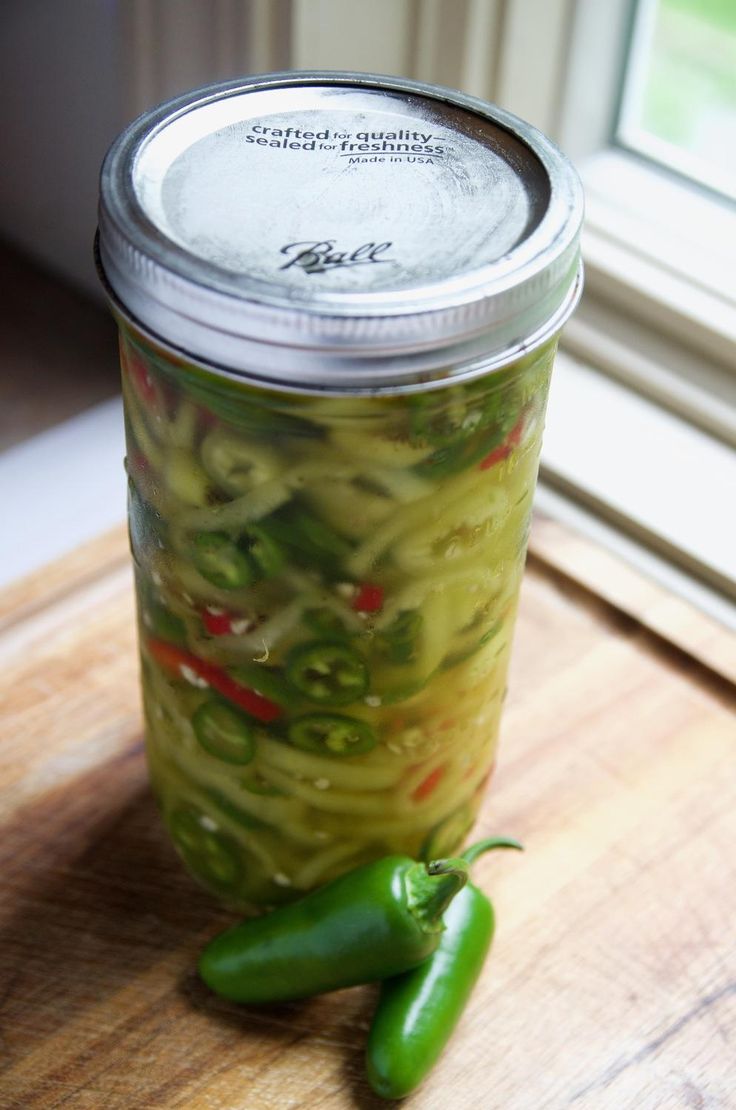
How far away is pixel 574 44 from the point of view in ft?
4.08

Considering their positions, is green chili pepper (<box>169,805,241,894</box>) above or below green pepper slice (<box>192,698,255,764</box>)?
below

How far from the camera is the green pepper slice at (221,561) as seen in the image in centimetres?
77

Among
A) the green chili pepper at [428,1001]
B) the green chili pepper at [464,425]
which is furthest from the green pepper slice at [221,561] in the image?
the green chili pepper at [428,1001]

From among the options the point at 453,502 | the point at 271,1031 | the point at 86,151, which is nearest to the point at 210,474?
the point at 453,502

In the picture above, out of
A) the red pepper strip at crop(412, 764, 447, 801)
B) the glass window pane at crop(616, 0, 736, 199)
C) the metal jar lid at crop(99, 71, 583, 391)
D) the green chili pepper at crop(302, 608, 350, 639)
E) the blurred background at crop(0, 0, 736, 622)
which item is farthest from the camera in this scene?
the glass window pane at crop(616, 0, 736, 199)

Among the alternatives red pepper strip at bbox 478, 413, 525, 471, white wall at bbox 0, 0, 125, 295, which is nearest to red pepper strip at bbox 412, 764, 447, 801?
red pepper strip at bbox 478, 413, 525, 471

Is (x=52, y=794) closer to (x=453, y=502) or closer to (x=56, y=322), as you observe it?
(x=453, y=502)

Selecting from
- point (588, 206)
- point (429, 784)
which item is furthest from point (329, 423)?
point (588, 206)

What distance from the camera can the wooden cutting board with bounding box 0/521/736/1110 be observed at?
0.88 m

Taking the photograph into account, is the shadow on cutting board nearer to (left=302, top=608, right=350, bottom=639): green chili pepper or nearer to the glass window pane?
(left=302, top=608, right=350, bottom=639): green chili pepper

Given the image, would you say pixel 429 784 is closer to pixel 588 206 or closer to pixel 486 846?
pixel 486 846

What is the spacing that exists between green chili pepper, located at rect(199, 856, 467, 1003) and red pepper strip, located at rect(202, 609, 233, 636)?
0.56ft

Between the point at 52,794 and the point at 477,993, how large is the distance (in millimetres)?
321

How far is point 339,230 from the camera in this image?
2.41ft
